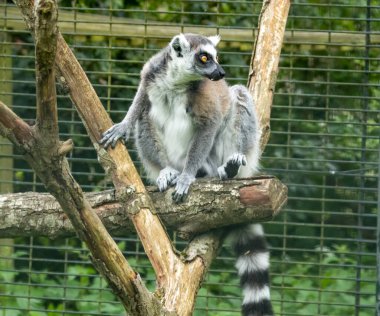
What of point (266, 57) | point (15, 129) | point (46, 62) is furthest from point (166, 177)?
point (46, 62)

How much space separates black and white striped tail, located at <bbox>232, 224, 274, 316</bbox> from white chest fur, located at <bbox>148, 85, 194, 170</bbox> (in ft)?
2.08

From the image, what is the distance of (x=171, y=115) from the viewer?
167 inches

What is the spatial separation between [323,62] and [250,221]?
3.14 m

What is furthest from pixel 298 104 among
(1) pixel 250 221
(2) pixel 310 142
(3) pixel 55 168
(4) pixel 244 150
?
(3) pixel 55 168

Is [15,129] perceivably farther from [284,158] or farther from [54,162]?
[284,158]

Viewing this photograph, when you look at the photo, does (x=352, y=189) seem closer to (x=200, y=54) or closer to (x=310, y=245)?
(x=310, y=245)

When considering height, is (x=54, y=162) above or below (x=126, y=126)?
below

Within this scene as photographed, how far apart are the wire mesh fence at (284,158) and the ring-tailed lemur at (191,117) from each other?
120cm

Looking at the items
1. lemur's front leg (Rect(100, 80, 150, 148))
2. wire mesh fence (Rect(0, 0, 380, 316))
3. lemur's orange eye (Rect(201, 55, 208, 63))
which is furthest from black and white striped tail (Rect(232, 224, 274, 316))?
wire mesh fence (Rect(0, 0, 380, 316))

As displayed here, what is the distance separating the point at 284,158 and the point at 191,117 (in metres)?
1.40

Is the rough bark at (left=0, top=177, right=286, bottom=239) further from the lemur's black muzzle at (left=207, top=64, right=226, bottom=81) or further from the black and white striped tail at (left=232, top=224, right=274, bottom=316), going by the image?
the lemur's black muzzle at (left=207, top=64, right=226, bottom=81)

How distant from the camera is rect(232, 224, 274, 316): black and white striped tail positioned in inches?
151

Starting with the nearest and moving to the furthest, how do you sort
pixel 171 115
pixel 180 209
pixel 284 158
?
1. pixel 180 209
2. pixel 171 115
3. pixel 284 158

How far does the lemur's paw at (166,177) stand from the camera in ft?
13.0
